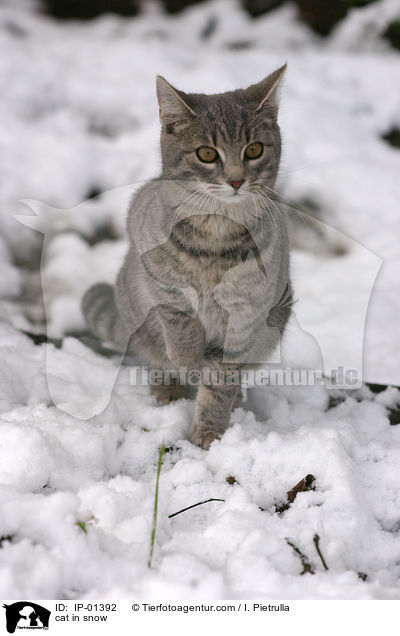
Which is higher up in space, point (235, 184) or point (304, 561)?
point (235, 184)

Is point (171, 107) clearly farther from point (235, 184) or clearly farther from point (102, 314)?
point (102, 314)

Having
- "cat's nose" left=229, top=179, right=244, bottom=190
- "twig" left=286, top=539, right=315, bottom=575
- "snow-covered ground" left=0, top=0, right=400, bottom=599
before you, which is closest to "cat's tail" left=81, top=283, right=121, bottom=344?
"snow-covered ground" left=0, top=0, right=400, bottom=599

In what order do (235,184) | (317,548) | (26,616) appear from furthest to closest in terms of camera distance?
(235,184) → (317,548) → (26,616)

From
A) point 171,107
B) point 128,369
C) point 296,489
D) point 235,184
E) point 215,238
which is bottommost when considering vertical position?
point 128,369

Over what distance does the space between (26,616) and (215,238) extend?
3.70 feet

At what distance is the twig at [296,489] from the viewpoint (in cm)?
144

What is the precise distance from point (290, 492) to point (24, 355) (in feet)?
3.64

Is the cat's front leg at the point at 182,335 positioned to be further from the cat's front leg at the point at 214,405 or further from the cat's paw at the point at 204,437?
the cat's paw at the point at 204,437

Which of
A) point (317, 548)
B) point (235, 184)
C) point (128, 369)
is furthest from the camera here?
point (128, 369)

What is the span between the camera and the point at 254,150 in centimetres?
169

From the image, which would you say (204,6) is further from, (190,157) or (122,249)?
(190,157)

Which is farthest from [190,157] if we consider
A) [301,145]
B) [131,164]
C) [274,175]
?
[301,145]

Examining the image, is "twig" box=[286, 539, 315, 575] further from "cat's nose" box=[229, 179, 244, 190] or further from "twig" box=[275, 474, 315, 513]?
"cat's nose" box=[229, 179, 244, 190]

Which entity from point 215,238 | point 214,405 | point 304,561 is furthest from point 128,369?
point 304,561
